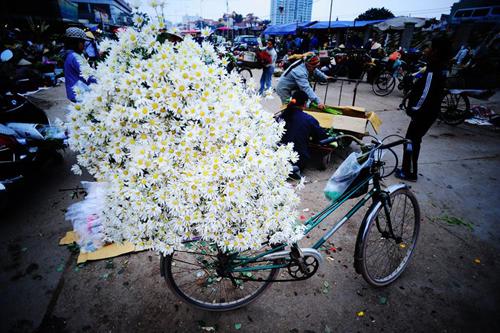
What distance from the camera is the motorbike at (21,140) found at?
124 inches

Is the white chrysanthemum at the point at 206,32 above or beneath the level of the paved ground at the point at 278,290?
above

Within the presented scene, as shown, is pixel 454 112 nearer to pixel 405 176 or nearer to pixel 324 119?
pixel 405 176

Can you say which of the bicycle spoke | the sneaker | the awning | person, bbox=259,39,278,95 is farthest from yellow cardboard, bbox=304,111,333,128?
the awning

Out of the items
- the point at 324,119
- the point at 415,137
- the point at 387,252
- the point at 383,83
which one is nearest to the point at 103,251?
the point at 387,252

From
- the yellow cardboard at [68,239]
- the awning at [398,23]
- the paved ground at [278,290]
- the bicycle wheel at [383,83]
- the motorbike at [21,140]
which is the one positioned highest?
the awning at [398,23]

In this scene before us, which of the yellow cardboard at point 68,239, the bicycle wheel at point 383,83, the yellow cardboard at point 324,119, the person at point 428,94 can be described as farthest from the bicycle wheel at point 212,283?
the bicycle wheel at point 383,83

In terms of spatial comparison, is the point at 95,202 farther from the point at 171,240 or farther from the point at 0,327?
the point at 171,240

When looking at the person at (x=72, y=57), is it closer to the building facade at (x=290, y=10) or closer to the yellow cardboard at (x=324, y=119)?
the yellow cardboard at (x=324, y=119)

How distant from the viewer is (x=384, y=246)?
2.84 m

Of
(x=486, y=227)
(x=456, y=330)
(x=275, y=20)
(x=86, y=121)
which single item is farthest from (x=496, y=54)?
(x=275, y=20)

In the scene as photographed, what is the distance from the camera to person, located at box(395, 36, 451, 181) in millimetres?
3447

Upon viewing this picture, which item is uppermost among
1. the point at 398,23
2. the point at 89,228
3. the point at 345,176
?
the point at 398,23

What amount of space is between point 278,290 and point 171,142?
6.16ft

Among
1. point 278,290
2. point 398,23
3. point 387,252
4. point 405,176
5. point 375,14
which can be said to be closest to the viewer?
point 278,290
